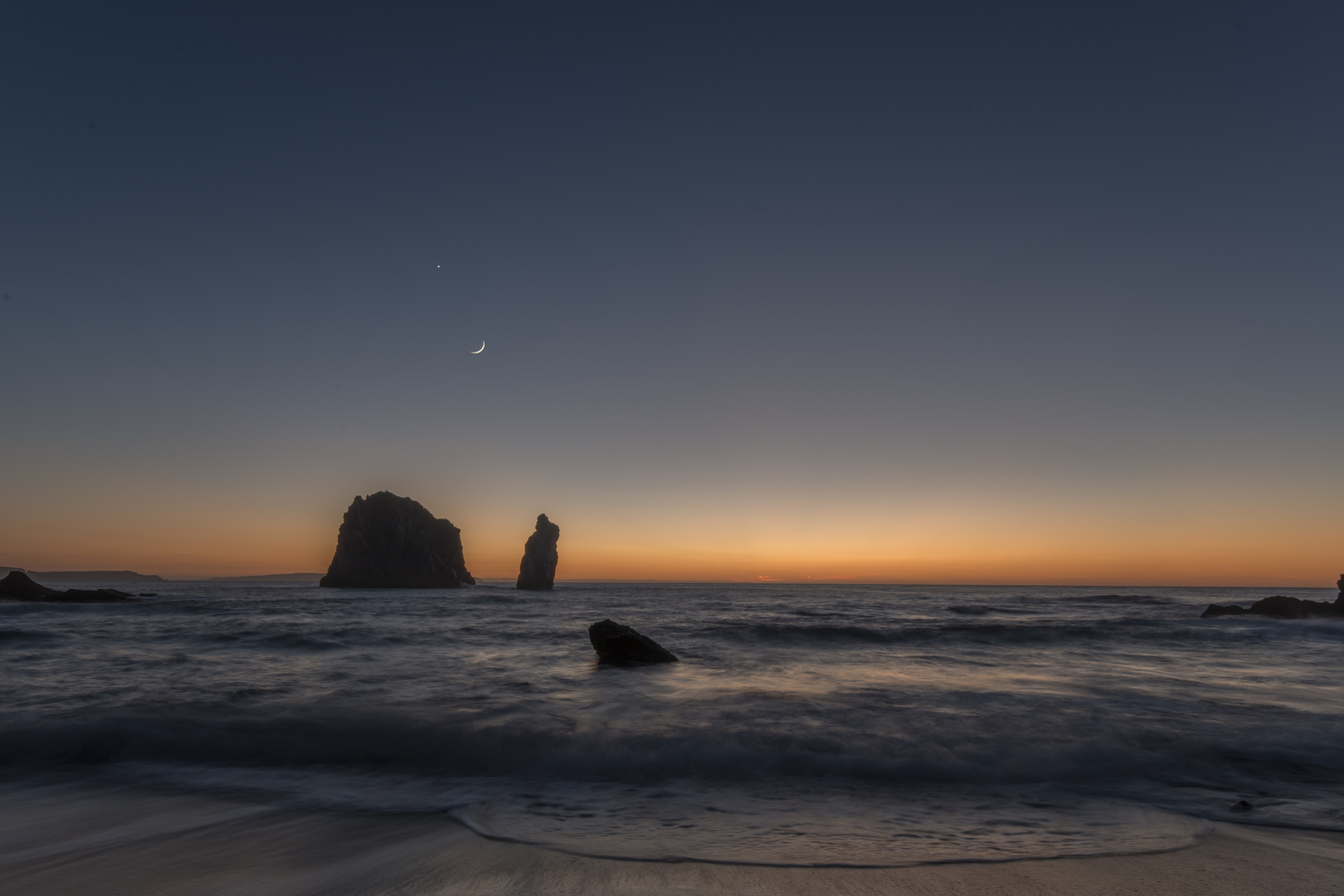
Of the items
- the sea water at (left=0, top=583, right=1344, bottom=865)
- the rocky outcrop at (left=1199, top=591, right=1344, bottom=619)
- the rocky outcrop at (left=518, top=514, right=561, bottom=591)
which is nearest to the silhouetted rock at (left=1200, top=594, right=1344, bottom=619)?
the rocky outcrop at (left=1199, top=591, right=1344, bottom=619)

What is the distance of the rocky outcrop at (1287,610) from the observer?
31.2m

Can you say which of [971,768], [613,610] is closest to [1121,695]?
[971,768]

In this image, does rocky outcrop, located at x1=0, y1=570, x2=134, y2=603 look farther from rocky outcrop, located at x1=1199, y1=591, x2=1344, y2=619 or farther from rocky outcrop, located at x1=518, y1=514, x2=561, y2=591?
rocky outcrop, located at x1=1199, y1=591, x2=1344, y2=619

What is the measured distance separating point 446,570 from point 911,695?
100233mm

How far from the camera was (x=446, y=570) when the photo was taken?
99.4 m

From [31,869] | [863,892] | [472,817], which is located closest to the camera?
[863,892]

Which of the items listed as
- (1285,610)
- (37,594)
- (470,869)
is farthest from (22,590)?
(1285,610)

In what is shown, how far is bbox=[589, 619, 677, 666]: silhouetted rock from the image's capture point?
13.8 m

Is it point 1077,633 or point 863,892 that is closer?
point 863,892

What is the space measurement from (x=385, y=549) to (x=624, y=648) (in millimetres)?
90168

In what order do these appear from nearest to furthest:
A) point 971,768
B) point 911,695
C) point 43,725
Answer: point 971,768, point 43,725, point 911,695

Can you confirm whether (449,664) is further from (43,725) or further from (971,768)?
(971,768)

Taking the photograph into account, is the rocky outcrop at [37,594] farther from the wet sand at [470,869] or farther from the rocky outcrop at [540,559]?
the rocky outcrop at [540,559]

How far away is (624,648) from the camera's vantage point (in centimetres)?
1388
